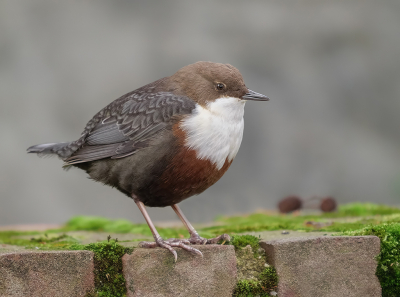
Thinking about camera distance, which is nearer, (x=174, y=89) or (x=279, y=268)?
(x=279, y=268)

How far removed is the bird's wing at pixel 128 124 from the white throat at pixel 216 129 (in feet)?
0.36

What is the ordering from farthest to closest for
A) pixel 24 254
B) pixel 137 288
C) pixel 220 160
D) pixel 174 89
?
pixel 174 89
pixel 220 160
pixel 137 288
pixel 24 254

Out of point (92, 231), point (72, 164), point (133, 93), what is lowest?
point (92, 231)

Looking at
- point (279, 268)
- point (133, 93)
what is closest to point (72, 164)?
point (133, 93)

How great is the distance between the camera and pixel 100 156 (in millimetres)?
3354

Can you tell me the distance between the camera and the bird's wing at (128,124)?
3.21 metres

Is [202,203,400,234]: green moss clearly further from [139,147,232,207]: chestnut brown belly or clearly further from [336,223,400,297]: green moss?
[139,147,232,207]: chestnut brown belly

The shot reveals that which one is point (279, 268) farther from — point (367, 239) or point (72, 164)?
point (72, 164)

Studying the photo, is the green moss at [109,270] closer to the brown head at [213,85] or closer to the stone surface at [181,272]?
the stone surface at [181,272]

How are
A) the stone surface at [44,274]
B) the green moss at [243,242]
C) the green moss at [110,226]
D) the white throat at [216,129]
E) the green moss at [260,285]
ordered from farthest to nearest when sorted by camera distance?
1. the green moss at [110,226]
2. the white throat at [216,129]
3. the green moss at [243,242]
4. the green moss at [260,285]
5. the stone surface at [44,274]

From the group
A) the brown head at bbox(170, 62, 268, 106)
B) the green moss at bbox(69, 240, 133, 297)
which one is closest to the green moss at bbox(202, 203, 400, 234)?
the brown head at bbox(170, 62, 268, 106)

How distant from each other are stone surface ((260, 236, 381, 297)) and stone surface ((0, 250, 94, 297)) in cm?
110

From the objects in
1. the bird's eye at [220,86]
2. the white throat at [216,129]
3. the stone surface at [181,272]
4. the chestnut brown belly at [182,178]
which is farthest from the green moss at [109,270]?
the bird's eye at [220,86]

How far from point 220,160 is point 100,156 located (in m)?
0.83
